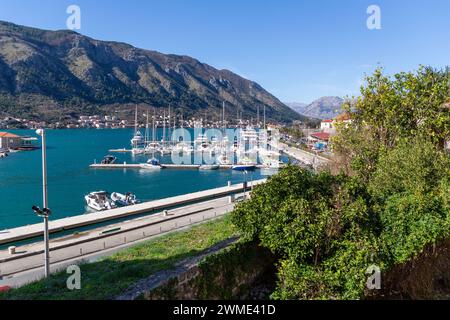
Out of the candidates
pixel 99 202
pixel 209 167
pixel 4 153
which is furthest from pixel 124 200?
pixel 4 153

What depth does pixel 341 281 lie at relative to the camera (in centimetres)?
825

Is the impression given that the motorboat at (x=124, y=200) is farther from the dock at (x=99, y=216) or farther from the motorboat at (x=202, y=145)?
the motorboat at (x=202, y=145)

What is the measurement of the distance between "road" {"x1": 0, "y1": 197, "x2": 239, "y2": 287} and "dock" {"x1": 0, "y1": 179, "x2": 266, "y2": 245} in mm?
3470

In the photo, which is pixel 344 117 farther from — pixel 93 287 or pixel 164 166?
pixel 164 166

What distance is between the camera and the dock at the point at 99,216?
2300 cm

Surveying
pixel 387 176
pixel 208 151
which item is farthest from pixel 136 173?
pixel 387 176

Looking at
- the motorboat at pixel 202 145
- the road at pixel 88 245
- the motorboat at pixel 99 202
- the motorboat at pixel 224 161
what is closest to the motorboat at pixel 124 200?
the motorboat at pixel 99 202

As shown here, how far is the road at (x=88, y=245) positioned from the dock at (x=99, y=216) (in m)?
3.47

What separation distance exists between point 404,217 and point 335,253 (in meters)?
2.36

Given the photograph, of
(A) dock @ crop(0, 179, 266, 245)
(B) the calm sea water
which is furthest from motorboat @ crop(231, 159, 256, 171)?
(A) dock @ crop(0, 179, 266, 245)
